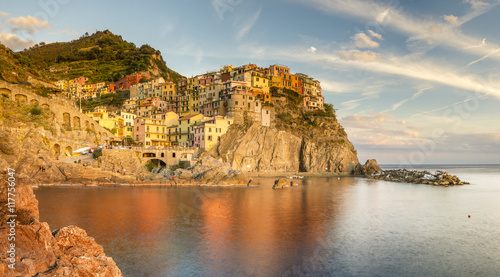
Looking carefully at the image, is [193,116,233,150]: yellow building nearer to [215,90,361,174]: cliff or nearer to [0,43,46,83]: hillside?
[215,90,361,174]: cliff

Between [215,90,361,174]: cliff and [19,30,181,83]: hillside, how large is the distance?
190 ft

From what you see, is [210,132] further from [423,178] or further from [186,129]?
[423,178]

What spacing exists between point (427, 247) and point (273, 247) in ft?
32.2

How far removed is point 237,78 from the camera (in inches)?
3209

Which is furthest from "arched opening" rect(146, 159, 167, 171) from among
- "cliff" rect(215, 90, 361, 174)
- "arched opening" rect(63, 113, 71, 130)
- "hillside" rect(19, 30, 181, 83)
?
"hillside" rect(19, 30, 181, 83)

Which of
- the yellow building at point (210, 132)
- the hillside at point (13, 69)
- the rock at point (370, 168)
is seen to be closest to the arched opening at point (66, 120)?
the hillside at point (13, 69)

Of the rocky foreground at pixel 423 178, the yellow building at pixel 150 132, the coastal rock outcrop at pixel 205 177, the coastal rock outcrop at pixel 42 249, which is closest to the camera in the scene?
the coastal rock outcrop at pixel 42 249

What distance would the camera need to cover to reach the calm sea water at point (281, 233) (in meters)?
16.5

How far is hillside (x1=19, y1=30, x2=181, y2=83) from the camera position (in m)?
119

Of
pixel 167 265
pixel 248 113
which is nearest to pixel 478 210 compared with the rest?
pixel 167 265

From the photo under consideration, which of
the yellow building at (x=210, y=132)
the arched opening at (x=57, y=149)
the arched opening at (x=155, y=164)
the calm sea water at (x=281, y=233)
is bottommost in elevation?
the calm sea water at (x=281, y=233)

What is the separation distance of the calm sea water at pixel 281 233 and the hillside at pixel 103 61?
8862cm

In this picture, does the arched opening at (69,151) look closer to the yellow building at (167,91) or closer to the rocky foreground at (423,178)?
the yellow building at (167,91)

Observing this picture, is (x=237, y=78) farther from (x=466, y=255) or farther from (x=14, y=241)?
(x=14, y=241)
